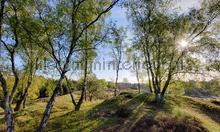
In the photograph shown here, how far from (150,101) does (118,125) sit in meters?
11.6

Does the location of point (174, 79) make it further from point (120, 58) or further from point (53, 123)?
point (120, 58)

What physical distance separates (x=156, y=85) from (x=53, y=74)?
1706cm

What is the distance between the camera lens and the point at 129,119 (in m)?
34.7

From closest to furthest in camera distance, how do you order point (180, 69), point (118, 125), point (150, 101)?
1. point (118, 125)
2. point (180, 69)
3. point (150, 101)

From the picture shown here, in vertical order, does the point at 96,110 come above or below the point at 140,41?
below

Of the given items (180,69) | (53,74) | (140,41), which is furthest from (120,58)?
(53,74)

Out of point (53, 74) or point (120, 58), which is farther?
point (120, 58)

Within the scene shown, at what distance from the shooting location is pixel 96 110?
38.8m

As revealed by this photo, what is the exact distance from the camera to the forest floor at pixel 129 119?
3238 cm

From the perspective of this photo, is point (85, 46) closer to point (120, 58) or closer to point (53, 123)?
point (53, 123)

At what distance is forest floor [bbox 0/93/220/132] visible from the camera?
32.4 m

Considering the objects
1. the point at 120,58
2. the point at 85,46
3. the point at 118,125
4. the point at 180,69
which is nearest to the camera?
the point at 85,46

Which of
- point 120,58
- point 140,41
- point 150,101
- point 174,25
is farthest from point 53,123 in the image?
point 120,58

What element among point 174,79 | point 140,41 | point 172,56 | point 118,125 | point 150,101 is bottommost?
point 118,125
